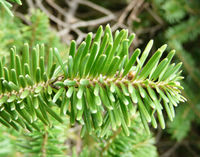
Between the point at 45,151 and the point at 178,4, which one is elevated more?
the point at 178,4

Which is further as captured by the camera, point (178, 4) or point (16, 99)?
point (178, 4)

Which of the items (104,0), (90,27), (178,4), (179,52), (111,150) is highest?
(104,0)

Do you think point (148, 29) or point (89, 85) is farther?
point (148, 29)

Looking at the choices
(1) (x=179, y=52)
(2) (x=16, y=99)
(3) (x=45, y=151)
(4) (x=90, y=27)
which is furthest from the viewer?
(4) (x=90, y=27)

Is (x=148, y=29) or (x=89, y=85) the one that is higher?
(x=148, y=29)

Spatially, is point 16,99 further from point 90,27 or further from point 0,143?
point 90,27

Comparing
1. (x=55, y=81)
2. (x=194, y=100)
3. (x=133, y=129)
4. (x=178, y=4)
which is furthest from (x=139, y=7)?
(x=55, y=81)

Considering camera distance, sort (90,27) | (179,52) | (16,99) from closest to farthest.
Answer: (16,99), (179,52), (90,27)

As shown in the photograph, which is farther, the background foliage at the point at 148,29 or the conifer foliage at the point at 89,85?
the background foliage at the point at 148,29
